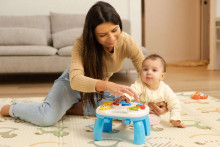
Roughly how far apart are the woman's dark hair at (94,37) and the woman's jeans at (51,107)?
4.8 inches

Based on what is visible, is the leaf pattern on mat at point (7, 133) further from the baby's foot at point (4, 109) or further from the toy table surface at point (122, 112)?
the toy table surface at point (122, 112)

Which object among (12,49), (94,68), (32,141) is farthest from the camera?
(12,49)

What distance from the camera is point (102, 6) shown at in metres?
1.50

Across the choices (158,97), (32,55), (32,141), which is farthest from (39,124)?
(32,55)

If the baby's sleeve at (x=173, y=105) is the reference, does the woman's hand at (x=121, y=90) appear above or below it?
above

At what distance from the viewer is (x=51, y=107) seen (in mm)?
1721

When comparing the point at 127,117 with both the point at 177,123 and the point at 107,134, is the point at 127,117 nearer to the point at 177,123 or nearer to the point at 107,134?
the point at 107,134

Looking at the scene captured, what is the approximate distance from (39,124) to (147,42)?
4163 mm

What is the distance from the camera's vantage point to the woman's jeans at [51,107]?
1.70 m

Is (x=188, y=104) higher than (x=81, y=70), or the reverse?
(x=81, y=70)

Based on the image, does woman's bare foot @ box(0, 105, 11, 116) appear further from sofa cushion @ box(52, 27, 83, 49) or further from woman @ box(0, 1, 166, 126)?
sofa cushion @ box(52, 27, 83, 49)

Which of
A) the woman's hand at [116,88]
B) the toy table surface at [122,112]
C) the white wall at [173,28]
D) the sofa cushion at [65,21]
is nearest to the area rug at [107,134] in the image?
the toy table surface at [122,112]

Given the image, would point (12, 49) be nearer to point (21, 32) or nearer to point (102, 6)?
point (21, 32)

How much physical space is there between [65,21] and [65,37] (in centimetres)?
41
